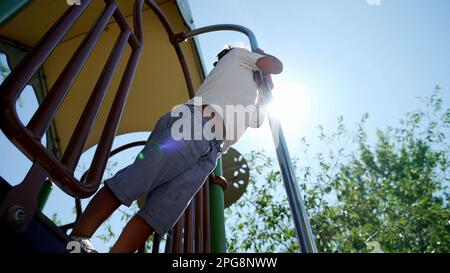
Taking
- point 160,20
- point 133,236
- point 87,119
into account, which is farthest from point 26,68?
point 160,20

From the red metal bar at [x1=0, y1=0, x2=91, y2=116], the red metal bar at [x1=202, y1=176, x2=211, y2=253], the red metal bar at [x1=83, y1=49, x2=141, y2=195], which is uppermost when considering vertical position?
the red metal bar at [x1=0, y1=0, x2=91, y2=116]

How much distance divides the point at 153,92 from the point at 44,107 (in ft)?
10.0

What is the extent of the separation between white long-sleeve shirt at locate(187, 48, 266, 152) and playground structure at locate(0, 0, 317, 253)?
0.14 metres

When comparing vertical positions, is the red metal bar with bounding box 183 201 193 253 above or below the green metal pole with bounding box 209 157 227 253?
above

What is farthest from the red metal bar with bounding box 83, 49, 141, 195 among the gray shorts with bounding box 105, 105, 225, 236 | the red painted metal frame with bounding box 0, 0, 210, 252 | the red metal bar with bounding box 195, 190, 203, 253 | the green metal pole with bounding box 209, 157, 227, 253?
the green metal pole with bounding box 209, 157, 227, 253

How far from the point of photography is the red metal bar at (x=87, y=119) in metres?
0.92

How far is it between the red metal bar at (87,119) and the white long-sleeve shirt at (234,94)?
28.1 inches

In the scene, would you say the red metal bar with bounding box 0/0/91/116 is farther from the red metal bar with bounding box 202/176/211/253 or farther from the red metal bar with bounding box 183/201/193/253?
the red metal bar with bounding box 202/176/211/253

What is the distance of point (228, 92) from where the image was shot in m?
1.99

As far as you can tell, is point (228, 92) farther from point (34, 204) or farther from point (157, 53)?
point (157, 53)

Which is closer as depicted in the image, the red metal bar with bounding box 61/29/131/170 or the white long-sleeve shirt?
the red metal bar with bounding box 61/29/131/170

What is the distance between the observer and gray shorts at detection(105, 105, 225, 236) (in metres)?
1.38

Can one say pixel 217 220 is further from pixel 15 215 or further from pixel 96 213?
pixel 15 215

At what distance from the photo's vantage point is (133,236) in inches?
56.0
